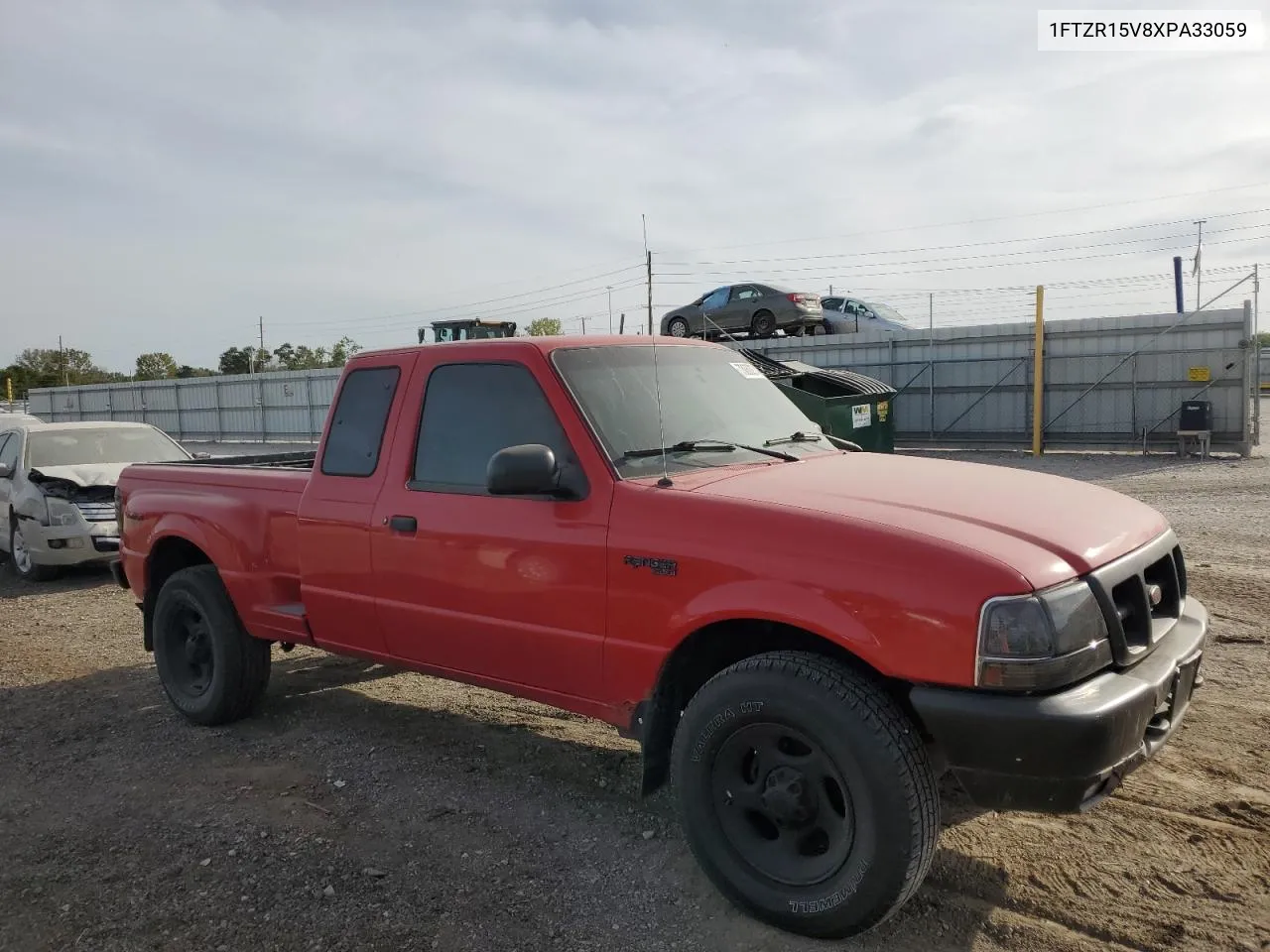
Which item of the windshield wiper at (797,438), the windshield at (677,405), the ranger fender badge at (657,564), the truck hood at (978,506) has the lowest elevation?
the ranger fender badge at (657,564)

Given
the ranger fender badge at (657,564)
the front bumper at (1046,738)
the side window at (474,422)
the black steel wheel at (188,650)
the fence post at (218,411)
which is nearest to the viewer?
the front bumper at (1046,738)

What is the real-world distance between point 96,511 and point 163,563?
4579mm

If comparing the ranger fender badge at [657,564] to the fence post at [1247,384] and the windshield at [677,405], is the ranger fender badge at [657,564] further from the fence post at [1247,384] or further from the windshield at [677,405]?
the fence post at [1247,384]

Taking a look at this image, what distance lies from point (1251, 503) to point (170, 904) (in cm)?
1153

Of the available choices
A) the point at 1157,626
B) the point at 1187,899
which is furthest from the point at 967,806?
the point at 1157,626

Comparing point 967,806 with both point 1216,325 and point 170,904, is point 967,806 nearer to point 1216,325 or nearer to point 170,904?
point 170,904

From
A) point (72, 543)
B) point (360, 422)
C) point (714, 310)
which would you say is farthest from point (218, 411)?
point (360, 422)

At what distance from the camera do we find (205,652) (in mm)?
5391

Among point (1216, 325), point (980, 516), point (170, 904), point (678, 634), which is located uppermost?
point (1216, 325)

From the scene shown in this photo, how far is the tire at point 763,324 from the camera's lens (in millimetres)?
22203

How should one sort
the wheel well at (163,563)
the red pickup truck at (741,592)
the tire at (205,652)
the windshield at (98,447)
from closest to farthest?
the red pickup truck at (741,592), the tire at (205,652), the wheel well at (163,563), the windshield at (98,447)

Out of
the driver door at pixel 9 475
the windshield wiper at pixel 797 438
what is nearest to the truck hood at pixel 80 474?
the driver door at pixel 9 475

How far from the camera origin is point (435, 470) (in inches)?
165

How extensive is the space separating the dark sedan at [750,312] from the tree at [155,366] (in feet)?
195
